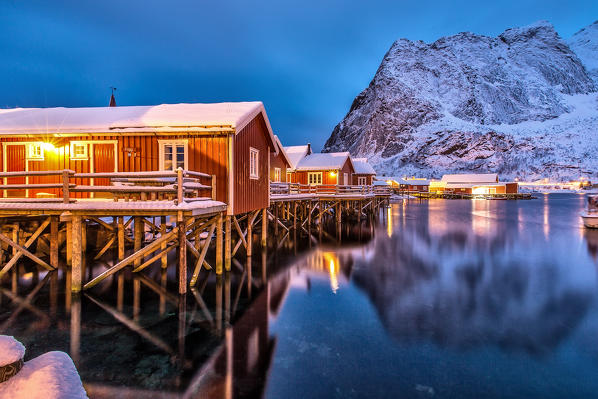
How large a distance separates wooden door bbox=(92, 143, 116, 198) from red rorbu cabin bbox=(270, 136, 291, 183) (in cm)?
1674

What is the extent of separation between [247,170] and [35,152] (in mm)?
8456

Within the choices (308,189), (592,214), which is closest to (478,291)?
(308,189)

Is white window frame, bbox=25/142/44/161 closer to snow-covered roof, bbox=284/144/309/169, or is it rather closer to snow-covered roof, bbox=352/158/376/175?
snow-covered roof, bbox=284/144/309/169

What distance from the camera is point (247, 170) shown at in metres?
13.5

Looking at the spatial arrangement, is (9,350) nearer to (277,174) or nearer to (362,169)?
(277,174)

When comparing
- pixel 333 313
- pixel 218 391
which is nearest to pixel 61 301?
pixel 218 391

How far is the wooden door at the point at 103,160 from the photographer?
41.4 ft

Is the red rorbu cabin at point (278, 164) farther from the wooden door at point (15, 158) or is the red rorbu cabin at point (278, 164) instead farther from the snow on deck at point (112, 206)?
the snow on deck at point (112, 206)

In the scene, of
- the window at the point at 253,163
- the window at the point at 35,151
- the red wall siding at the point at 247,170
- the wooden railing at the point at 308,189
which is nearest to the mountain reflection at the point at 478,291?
the red wall siding at the point at 247,170

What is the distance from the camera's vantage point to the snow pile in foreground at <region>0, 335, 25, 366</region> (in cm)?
284

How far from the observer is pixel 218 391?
5516 mm

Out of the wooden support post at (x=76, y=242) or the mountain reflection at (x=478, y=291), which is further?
the wooden support post at (x=76, y=242)

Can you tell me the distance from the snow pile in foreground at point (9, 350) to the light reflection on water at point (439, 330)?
3.87m

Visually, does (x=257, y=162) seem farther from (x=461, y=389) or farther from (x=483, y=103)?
(x=483, y=103)
